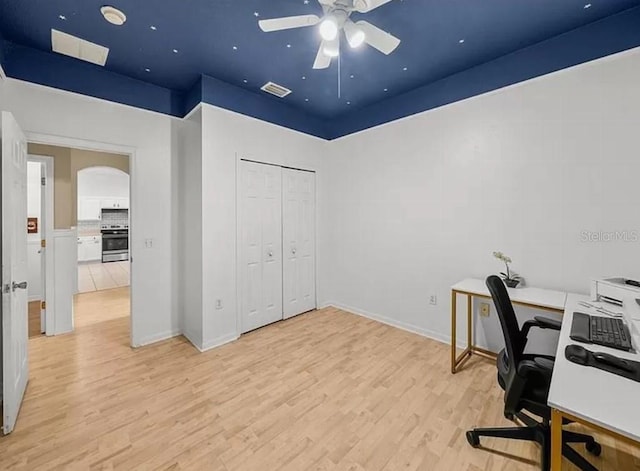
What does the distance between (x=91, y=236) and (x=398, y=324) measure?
9070mm

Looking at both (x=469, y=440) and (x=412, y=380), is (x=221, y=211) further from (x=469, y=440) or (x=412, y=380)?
(x=469, y=440)

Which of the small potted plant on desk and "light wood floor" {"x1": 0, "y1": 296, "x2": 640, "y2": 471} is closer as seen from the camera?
"light wood floor" {"x1": 0, "y1": 296, "x2": 640, "y2": 471}

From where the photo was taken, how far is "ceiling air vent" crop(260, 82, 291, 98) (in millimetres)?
3254

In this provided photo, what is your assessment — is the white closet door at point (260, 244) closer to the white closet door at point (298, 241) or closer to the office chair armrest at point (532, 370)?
the white closet door at point (298, 241)

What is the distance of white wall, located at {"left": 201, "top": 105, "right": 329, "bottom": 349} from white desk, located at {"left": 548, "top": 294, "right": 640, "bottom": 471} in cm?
A: 289

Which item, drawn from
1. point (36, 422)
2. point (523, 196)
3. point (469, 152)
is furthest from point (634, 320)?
point (36, 422)

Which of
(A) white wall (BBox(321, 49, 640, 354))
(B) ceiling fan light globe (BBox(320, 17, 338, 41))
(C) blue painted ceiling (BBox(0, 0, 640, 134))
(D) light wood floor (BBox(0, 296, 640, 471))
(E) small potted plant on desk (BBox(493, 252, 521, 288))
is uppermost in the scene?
(C) blue painted ceiling (BBox(0, 0, 640, 134))

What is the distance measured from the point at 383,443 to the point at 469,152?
2733 millimetres

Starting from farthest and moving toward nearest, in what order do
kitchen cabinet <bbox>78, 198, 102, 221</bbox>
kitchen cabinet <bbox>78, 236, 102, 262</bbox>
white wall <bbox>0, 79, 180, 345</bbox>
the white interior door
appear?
kitchen cabinet <bbox>78, 198, 102, 221</bbox> → kitchen cabinet <bbox>78, 236, 102, 262</bbox> → white wall <bbox>0, 79, 180, 345</bbox> → the white interior door

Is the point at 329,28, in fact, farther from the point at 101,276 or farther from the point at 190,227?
the point at 101,276

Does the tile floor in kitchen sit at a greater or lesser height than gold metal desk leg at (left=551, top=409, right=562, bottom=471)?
lesser

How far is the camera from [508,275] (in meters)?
2.60

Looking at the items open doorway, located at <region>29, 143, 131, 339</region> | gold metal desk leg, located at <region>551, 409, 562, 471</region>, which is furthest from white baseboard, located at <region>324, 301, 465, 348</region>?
open doorway, located at <region>29, 143, 131, 339</region>

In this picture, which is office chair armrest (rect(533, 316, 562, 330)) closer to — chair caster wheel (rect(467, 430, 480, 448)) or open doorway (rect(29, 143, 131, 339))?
chair caster wheel (rect(467, 430, 480, 448))
